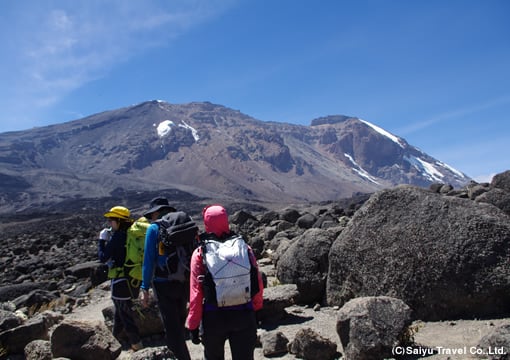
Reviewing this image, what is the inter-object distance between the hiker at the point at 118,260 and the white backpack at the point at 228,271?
8.75 feet

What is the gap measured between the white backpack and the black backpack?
0.93 m

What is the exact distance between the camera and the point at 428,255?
6.80 metres

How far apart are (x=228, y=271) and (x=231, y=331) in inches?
24.2

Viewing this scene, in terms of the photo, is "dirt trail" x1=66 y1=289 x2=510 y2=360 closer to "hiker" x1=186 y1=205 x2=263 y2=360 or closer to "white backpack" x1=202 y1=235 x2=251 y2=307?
"hiker" x1=186 y1=205 x2=263 y2=360

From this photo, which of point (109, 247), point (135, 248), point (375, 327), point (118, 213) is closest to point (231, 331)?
point (375, 327)

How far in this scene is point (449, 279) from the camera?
6.54 metres

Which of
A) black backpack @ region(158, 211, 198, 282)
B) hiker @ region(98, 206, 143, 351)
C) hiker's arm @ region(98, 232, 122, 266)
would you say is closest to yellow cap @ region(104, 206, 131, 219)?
hiker @ region(98, 206, 143, 351)

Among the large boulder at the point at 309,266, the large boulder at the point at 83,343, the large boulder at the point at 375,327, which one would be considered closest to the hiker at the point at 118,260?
the large boulder at the point at 83,343

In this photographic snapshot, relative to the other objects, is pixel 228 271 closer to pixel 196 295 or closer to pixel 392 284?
pixel 196 295

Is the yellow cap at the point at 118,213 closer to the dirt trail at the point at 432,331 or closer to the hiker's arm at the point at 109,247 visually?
the hiker's arm at the point at 109,247

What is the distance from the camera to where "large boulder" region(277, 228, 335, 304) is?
29.8 ft

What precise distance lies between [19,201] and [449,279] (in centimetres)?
15754

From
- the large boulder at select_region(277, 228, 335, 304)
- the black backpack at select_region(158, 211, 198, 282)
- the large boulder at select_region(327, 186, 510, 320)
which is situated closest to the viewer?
the black backpack at select_region(158, 211, 198, 282)

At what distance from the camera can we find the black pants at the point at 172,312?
219 inches
